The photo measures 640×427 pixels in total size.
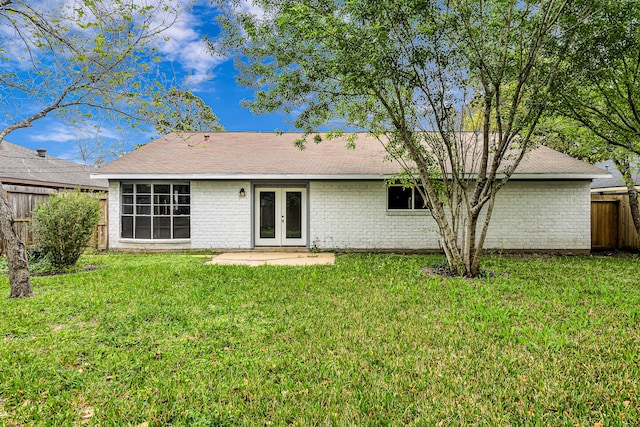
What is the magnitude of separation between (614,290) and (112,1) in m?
9.48

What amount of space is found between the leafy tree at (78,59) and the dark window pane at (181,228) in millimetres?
4895

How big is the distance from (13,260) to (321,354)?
5177 millimetres

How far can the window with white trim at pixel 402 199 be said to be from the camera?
35.9ft

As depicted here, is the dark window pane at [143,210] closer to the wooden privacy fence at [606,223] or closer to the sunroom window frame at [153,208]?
the sunroom window frame at [153,208]

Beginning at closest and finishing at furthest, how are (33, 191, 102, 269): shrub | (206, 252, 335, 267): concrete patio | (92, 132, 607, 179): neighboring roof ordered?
(33, 191, 102, 269): shrub → (206, 252, 335, 267): concrete patio → (92, 132, 607, 179): neighboring roof

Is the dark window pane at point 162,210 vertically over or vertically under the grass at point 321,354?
over

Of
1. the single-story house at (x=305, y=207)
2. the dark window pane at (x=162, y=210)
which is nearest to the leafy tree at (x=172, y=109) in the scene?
the single-story house at (x=305, y=207)

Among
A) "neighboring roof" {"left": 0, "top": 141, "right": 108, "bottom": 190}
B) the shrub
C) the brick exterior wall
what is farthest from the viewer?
"neighboring roof" {"left": 0, "top": 141, "right": 108, "bottom": 190}

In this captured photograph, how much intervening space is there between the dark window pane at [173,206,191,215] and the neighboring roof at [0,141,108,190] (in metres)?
4.73

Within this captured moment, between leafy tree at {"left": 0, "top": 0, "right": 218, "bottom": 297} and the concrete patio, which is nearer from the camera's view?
leafy tree at {"left": 0, "top": 0, "right": 218, "bottom": 297}

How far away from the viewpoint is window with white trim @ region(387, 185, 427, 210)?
10953 mm

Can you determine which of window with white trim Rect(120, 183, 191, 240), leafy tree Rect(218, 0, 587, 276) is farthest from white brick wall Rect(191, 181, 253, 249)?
leafy tree Rect(218, 0, 587, 276)

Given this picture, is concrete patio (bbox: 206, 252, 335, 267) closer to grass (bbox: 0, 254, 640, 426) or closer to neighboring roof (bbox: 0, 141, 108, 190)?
grass (bbox: 0, 254, 640, 426)

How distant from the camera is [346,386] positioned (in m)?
2.80
